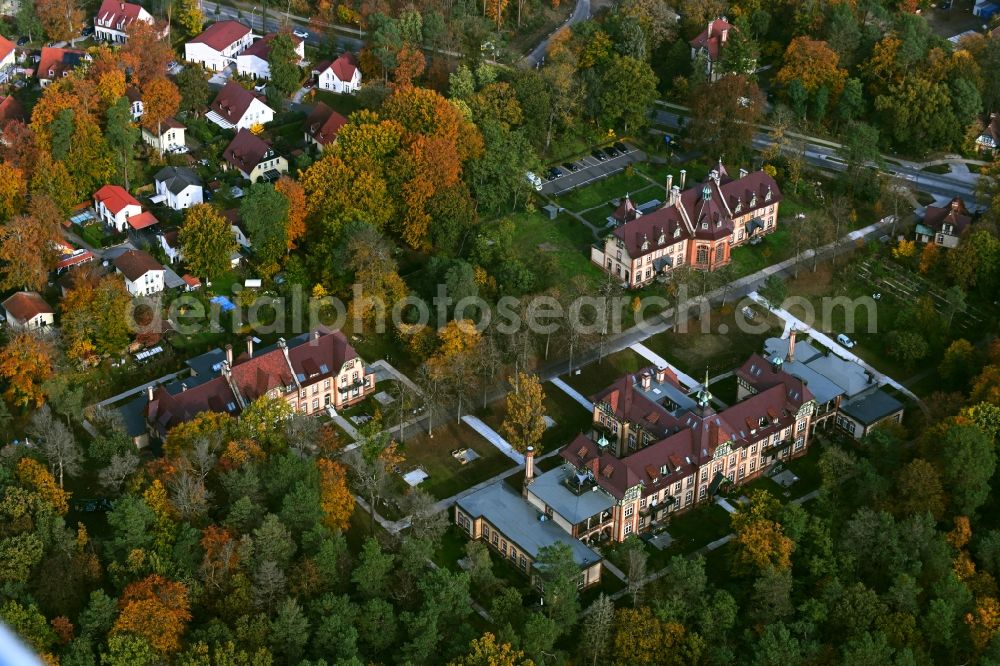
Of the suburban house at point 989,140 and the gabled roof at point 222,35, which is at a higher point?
the gabled roof at point 222,35

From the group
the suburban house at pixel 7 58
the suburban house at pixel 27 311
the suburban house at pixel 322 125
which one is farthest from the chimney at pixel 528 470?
the suburban house at pixel 7 58

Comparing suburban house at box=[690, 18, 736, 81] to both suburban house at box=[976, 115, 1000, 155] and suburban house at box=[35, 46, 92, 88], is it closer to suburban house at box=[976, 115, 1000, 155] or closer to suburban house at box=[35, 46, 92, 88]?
suburban house at box=[976, 115, 1000, 155]

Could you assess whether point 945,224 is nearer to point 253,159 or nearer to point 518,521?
point 518,521

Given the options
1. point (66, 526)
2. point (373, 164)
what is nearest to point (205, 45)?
point (373, 164)

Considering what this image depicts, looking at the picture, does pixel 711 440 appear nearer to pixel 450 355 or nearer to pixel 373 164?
pixel 450 355

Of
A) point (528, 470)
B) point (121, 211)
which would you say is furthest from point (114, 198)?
point (528, 470)

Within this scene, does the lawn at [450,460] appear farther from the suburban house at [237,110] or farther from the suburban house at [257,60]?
the suburban house at [257,60]
